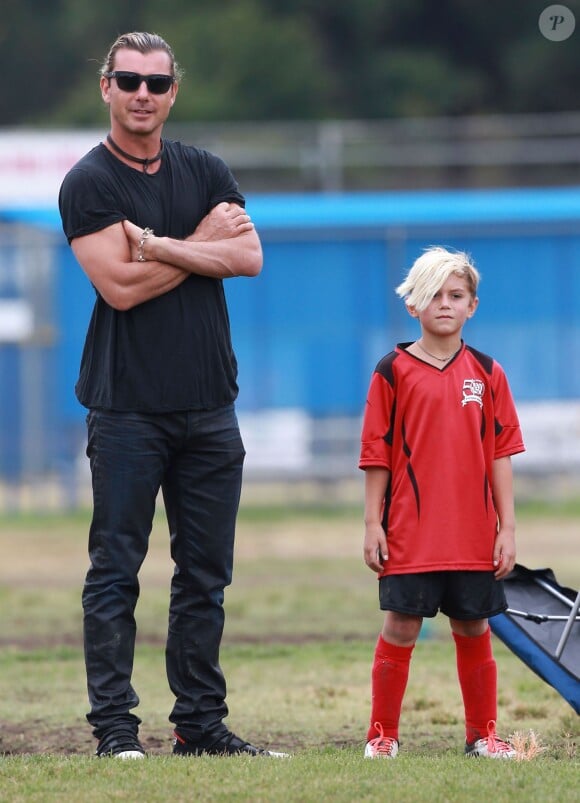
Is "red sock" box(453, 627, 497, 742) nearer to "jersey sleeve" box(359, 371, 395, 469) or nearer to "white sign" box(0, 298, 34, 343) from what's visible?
"jersey sleeve" box(359, 371, 395, 469)

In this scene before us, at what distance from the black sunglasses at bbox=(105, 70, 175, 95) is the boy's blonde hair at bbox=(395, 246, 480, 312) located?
3.42 ft

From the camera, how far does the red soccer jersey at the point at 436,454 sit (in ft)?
16.7

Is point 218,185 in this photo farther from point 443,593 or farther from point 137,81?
point 443,593

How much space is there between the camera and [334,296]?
16.6 metres

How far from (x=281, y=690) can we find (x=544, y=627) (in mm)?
2074

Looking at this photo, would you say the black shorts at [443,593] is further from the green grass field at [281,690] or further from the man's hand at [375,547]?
the green grass field at [281,690]

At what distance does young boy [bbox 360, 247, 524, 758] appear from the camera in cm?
511

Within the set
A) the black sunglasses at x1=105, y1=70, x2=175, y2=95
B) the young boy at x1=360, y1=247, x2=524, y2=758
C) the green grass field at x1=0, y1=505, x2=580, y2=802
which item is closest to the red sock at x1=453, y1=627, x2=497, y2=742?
the young boy at x1=360, y1=247, x2=524, y2=758

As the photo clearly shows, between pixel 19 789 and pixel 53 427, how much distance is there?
1166 cm

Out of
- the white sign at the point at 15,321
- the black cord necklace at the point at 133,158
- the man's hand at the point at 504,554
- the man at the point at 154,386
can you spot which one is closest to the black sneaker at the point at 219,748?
the man at the point at 154,386

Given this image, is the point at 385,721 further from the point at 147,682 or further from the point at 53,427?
the point at 53,427

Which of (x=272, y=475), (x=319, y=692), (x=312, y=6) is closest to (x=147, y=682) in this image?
(x=319, y=692)

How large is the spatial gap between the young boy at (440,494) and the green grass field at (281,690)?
30 cm

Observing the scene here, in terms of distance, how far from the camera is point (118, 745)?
508cm
